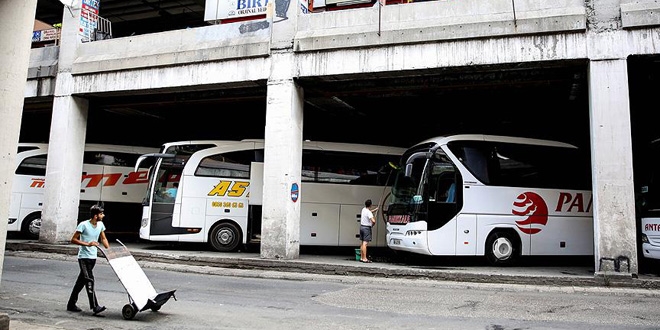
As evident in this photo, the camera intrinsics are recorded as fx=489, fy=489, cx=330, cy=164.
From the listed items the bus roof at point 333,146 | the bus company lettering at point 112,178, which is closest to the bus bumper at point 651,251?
the bus roof at point 333,146

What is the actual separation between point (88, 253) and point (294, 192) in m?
6.01

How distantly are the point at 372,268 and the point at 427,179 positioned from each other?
2549 millimetres

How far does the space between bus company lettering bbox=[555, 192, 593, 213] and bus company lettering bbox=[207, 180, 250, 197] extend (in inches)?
344

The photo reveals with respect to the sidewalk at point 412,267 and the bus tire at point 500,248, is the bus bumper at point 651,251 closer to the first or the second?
A: the sidewalk at point 412,267

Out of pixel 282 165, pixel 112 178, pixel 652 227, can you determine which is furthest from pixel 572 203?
pixel 112 178

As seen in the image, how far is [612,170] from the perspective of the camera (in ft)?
33.1

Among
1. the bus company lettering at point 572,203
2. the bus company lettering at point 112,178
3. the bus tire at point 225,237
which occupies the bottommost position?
the bus tire at point 225,237

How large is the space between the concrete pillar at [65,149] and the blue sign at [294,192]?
24.3ft

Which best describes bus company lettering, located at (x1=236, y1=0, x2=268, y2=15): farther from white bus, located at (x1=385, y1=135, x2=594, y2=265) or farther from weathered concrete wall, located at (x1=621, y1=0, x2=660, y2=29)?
weathered concrete wall, located at (x1=621, y1=0, x2=660, y2=29)

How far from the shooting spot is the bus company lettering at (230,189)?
48.1ft

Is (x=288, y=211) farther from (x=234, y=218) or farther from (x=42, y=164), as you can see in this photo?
(x=42, y=164)

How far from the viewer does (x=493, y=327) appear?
643cm

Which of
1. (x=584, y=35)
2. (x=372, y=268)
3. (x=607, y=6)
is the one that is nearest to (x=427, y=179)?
(x=372, y=268)

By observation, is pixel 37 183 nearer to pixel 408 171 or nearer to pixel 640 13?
pixel 408 171
